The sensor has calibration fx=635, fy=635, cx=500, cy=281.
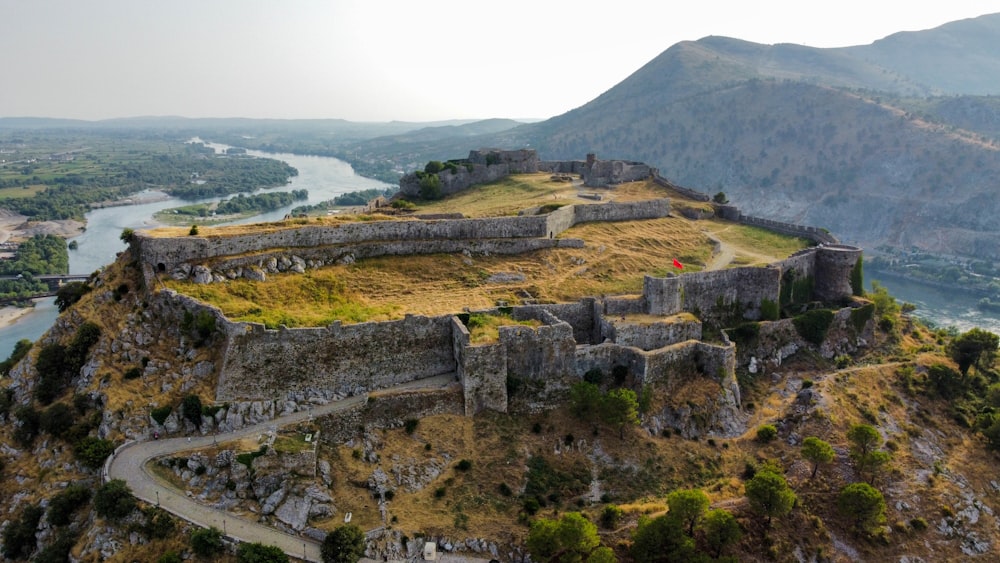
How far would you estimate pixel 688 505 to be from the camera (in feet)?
90.1

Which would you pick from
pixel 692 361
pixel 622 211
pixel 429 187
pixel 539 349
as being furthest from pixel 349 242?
pixel 622 211

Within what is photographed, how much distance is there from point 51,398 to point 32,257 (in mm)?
86423

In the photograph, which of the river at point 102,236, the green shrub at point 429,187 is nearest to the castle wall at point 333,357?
the green shrub at point 429,187

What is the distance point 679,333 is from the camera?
3681 centimetres

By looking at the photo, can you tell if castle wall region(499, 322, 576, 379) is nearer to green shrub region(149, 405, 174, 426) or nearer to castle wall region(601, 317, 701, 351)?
castle wall region(601, 317, 701, 351)

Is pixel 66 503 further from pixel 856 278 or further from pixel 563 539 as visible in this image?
pixel 856 278

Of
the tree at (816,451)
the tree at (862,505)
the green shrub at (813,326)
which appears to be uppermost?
the green shrub at (813,326)

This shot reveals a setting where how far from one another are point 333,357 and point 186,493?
8387 mm

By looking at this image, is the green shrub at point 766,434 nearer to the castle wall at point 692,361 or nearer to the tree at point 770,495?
the castle wall at point 692,361

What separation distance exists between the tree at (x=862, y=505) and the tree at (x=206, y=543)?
2795cm

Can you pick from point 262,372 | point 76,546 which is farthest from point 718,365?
point 76,546

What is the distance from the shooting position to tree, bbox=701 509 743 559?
27.9 m

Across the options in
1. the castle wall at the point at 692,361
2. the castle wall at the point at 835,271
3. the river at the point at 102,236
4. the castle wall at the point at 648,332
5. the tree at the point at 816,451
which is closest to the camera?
the tree at the point at 816,451

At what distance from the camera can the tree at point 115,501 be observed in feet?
82.3
